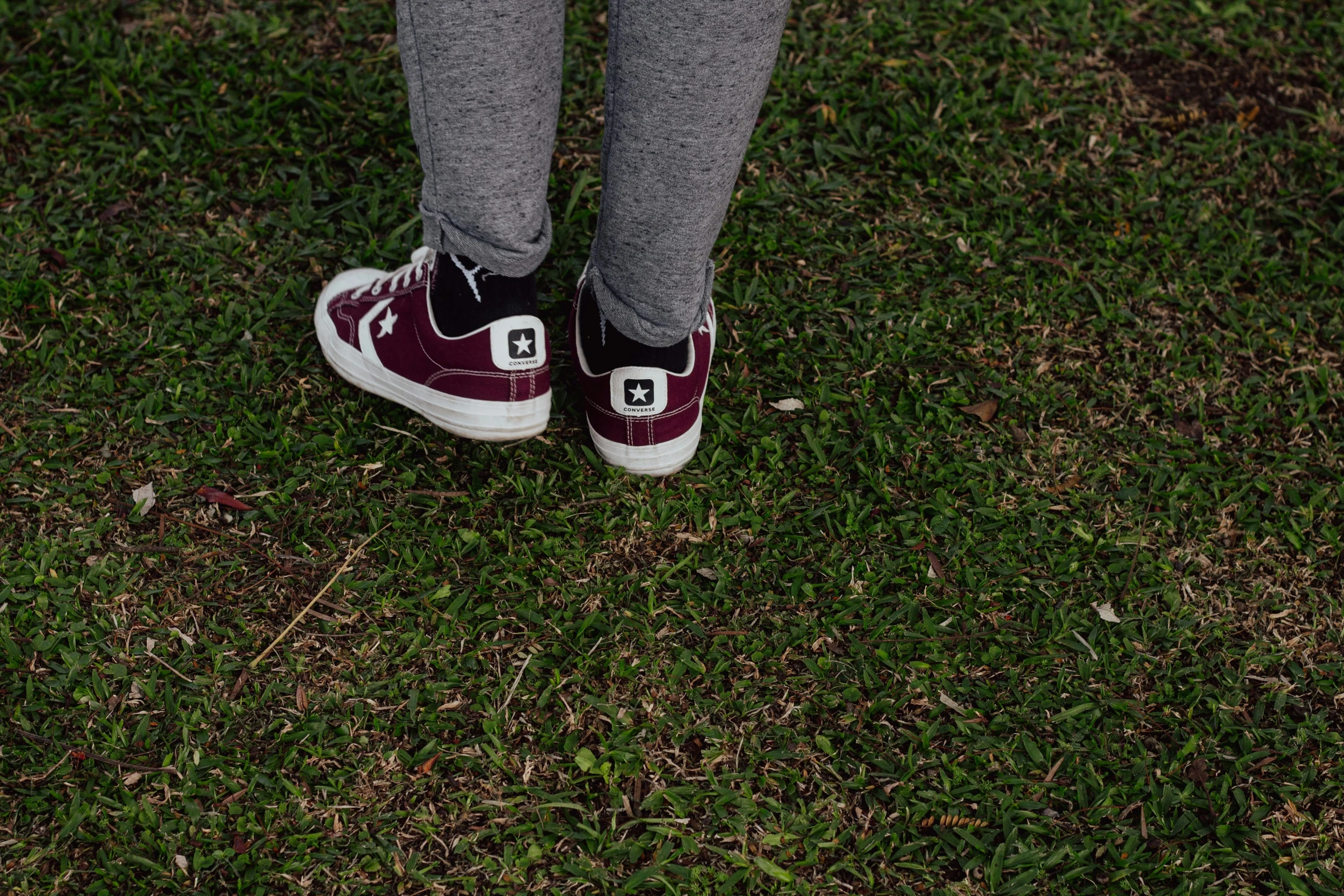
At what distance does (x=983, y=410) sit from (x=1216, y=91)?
1581 millimetres

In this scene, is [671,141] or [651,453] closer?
[671,141]

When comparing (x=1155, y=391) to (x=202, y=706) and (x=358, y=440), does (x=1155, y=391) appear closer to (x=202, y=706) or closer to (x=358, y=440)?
(x=358, y=440)

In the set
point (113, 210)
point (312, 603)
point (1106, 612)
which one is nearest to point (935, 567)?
point (1106, 612)

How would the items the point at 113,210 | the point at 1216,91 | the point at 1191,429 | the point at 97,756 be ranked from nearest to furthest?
the point at 97,756 < the point at 1191,429 < the point at 113,210 < the point at 1216,91

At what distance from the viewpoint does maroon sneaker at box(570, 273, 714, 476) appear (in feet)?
6.88

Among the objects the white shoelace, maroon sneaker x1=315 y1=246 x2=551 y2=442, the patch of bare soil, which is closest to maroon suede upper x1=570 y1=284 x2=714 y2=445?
maroon sneaker x1=315 y1=246 x2=551 y2=442

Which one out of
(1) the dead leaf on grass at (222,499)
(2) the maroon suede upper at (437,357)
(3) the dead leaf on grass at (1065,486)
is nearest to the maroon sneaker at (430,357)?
(2) the maroon suede upper at (437,357)

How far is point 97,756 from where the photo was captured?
1.90 meters

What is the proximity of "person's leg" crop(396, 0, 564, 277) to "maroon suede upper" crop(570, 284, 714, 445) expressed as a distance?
403 mm

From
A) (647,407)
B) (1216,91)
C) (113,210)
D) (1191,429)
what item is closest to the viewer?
(647,407)

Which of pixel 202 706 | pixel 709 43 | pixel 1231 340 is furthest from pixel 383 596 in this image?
pixel 1231 340

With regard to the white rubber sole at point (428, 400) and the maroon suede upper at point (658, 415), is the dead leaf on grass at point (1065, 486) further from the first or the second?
the white rubber sole at point (428, 400)

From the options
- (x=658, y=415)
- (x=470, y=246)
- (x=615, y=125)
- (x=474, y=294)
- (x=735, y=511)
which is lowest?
(x=735, y=511)

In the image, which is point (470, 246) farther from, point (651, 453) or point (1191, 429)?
point (1191, 429)
